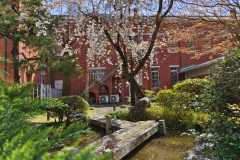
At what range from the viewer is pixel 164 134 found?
219 inches

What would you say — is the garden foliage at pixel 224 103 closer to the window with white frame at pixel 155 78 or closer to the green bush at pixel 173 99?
the green bush at pixel 173 99

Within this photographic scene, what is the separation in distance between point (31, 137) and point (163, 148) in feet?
14.0

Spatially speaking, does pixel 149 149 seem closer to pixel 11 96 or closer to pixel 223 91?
pixel 223 91

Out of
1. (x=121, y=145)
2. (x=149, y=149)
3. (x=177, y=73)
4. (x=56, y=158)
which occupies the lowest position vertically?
(x=149, y=149)

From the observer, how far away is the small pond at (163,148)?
3859mm

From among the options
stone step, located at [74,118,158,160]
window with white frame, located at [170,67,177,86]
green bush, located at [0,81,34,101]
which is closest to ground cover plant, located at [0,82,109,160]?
green bush, located at [0,81,34,101]

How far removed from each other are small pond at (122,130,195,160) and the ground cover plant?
3217 millimetres

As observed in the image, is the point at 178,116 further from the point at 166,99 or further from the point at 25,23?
the point at 25,23

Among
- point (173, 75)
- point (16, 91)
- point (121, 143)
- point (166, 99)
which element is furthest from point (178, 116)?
point (173, 75)

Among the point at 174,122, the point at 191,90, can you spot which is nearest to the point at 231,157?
the point at 174,122

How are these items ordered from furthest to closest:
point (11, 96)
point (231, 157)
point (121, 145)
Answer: point (121, 145) → point (231, 157) → point (11, 96)

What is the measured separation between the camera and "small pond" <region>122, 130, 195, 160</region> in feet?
12.7

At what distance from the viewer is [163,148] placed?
14.3 feet

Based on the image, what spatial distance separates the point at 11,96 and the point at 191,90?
8.45m
